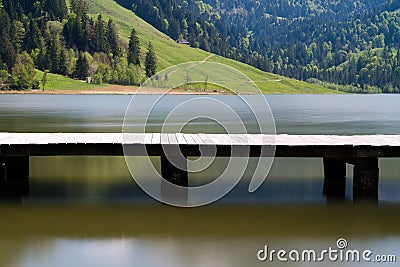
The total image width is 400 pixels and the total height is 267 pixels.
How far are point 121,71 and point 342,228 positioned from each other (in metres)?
179

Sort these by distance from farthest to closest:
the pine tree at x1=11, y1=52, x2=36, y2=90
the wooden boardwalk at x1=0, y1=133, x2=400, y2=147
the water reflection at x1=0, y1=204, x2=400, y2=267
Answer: the pine tree at x1=11, y1=52, x2=36, y2=90 → the wooden boardwalk at x1=0, y1=133, x2=400, y2=147 → the water reflection at x1=0, y1=204, x2=400, y2=267

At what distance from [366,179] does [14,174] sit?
9161 mm

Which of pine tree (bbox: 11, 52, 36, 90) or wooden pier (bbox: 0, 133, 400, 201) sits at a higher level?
pine tree (bbox: 11, 52, 36, 90)

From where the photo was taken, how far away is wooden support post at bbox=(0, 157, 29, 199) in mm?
17203

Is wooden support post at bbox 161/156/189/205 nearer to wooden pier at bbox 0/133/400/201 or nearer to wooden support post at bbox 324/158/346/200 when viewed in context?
wooden pier at bbox 0/133/400/201

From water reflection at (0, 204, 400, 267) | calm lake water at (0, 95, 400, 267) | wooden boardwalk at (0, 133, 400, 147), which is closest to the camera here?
water reflection at (0, 204, 400, 267)

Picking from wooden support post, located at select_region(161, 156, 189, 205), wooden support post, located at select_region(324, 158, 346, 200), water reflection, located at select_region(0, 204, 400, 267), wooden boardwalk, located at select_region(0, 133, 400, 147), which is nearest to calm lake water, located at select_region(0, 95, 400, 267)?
water reflection, located at select_region(0, 204, 400, 267)

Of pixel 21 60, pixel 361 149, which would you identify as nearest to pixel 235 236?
pixel 361 149

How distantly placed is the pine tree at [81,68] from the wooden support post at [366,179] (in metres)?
172

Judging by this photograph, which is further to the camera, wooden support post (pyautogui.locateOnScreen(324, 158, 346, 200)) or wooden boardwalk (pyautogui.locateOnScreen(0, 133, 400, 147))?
wooden support post (pyautogui.locateOnScreen(324, 158, 346, 200))

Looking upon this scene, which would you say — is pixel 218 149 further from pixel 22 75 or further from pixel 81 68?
pixel 81 68

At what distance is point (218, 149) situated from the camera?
1580 centimetres

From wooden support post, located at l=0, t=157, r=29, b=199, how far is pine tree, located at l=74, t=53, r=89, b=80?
552ft

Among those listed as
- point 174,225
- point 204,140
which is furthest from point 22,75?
point 174,225
